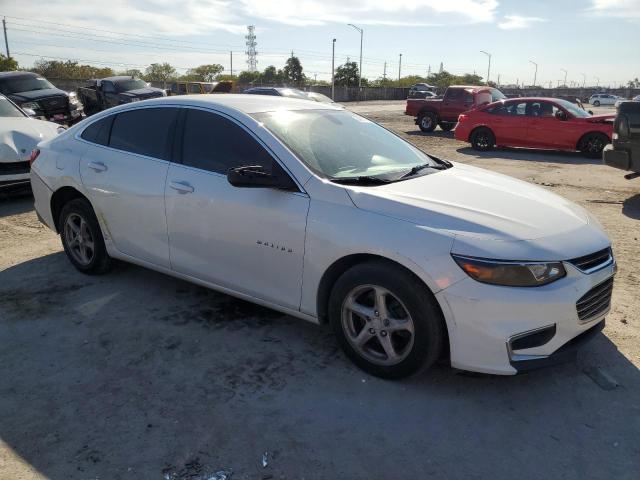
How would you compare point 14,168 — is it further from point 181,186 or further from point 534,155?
point 534,155

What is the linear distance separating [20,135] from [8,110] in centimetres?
145

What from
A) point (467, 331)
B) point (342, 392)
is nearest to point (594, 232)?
point (467, 331)

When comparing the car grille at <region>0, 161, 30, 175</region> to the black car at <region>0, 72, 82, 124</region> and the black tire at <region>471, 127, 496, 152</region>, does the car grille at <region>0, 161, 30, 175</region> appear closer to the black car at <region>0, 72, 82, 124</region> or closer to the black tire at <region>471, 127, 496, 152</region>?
the black car at <region>0, 72, 82, 124</region>

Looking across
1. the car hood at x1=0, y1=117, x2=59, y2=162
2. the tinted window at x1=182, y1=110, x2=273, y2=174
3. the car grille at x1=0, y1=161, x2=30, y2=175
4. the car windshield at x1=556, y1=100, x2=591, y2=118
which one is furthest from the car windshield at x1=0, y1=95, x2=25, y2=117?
the car windshield at x1=556, y1=100, x2=591, y2=118

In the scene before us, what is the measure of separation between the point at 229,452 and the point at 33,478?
0.87 meters

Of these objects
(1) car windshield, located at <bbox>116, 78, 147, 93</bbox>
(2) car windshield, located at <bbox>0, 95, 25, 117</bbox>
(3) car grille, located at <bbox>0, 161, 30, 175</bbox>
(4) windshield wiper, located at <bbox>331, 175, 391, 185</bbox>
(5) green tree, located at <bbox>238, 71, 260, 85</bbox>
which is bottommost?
(3) car grille, located at <bbox>0, 161, 30, 175</bbox>

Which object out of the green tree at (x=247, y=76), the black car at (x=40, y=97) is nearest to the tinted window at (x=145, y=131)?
the black car at (x=40, y=97)

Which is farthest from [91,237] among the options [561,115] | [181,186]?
[561,115]

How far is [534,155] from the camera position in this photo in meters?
14.1

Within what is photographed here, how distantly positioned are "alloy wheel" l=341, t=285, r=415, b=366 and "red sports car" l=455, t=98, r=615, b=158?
12.2 m

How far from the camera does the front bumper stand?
2803 millimetres

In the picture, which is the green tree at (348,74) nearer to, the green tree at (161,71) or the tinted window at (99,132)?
the green tree at (161,71)

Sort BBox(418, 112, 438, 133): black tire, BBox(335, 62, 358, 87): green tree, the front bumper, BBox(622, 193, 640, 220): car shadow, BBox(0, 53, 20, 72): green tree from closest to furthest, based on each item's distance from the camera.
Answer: the front bumper
BBox(622, 193, 640, 220): car shadow
BBox(418, 112, 438, 133): black tire
BBox(0, 53, 20, 72): green tree
BBox(335, 62, 358, 87): green tree

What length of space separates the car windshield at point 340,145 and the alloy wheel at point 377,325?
0.80 m
